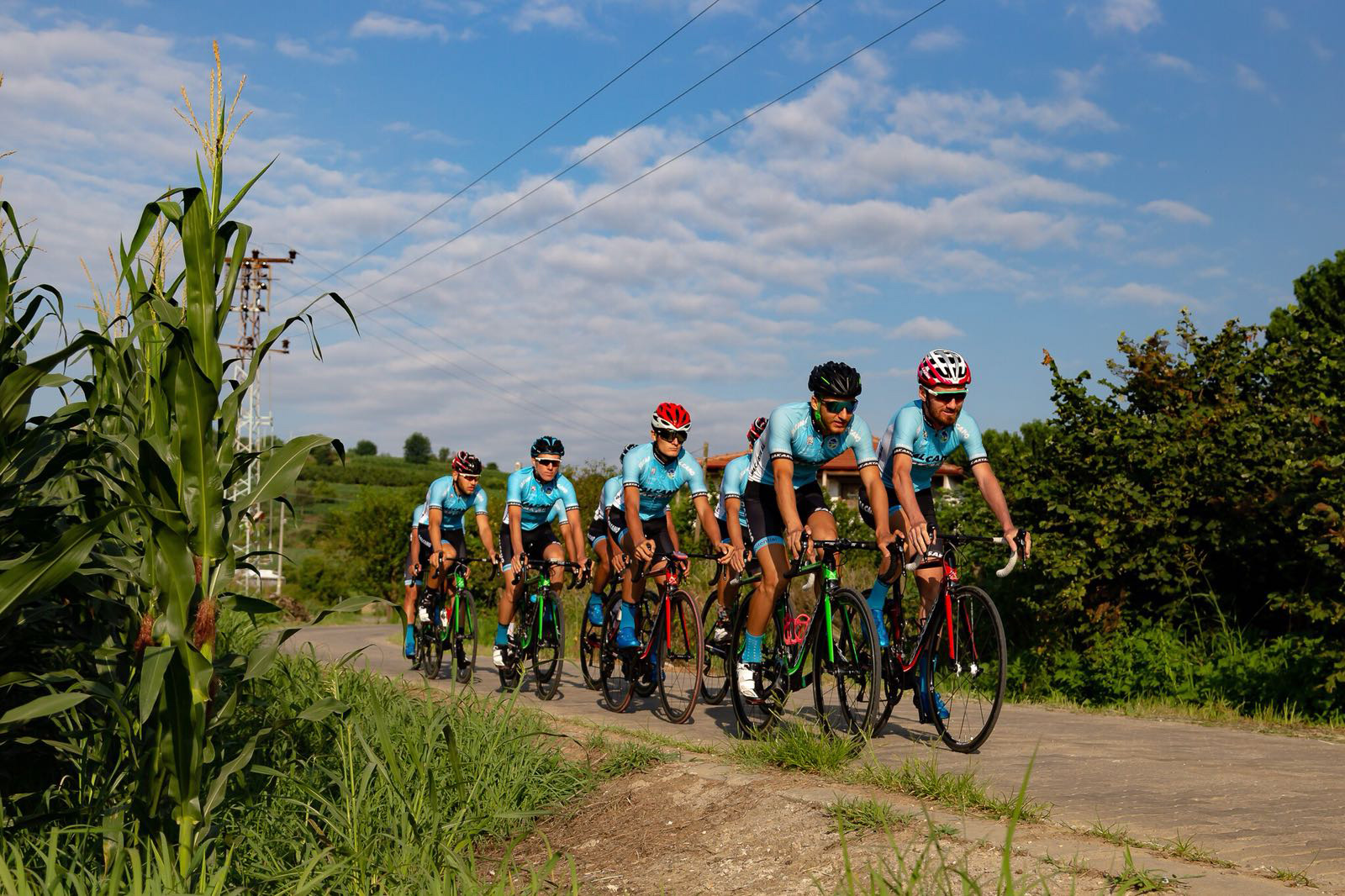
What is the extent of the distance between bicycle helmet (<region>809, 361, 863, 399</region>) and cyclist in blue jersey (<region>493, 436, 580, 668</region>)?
3.84 metres

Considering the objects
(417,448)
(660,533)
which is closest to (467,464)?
(660,533)

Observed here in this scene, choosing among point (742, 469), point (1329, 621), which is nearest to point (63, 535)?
point (742, 469)

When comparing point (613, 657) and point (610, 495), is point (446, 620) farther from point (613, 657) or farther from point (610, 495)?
point (613, 657)

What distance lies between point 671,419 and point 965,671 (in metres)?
3.48

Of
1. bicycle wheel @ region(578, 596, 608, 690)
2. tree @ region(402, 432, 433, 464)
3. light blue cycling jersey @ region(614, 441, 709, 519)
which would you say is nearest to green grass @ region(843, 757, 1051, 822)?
light blue cycling jersey @ region(614, 441, 709, 519)

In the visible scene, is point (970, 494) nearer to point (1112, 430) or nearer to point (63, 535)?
point (1112, 430)

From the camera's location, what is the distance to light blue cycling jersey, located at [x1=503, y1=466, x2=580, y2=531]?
34.1 feet

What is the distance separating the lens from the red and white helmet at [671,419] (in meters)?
8.91

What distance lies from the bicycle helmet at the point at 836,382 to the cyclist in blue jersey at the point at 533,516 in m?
3.84

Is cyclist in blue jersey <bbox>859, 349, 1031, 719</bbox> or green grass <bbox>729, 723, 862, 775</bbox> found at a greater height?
cyclist in blue jersey <bbox>859, 349, 1031, 719</bbox>

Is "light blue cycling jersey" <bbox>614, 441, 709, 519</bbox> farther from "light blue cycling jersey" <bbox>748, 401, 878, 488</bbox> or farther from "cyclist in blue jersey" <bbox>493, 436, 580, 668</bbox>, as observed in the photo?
"light blue cycling jersey" <bbox>748, 401, 878, 488</bbox>

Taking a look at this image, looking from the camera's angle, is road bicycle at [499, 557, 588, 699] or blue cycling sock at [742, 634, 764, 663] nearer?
blue cycling sock at [742, 634, 764, 663]

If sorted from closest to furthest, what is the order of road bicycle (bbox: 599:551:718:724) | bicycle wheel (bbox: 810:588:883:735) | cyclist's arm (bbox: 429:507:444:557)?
bicycle wheel (bbox: 810:588:883:735)
road bicycle (bbox: 599:551:718:724)
cyclist's arm (bbox: 429:507:444:557)

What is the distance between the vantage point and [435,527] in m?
12.1
